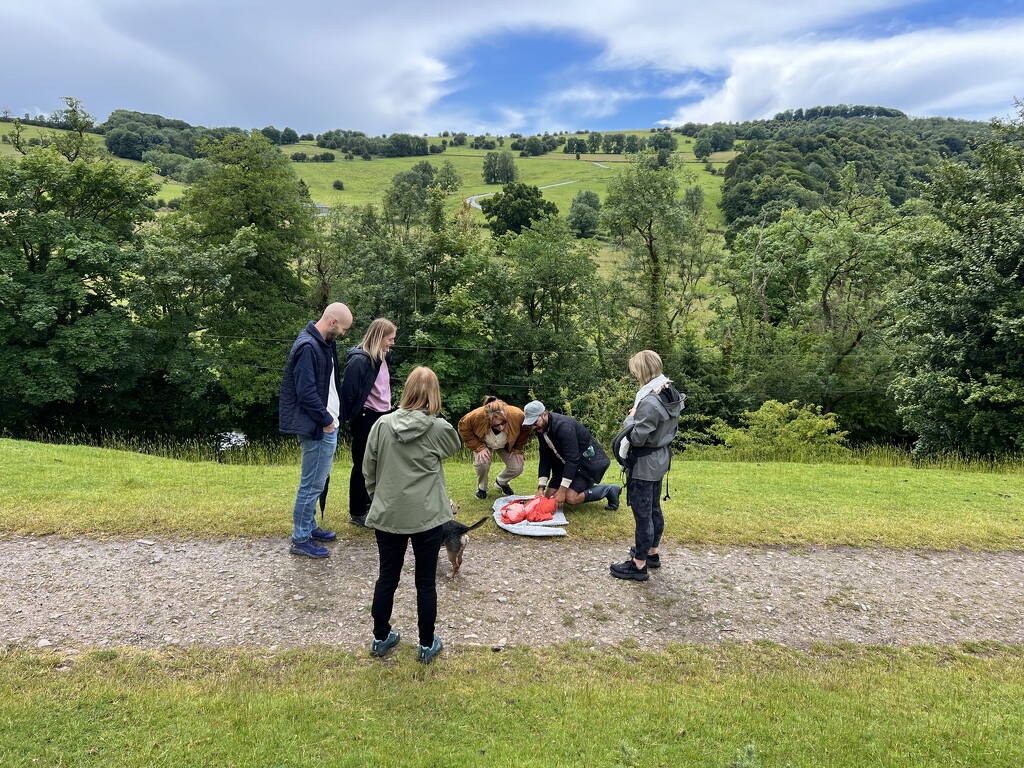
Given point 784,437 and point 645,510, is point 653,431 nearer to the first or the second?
point 645,510

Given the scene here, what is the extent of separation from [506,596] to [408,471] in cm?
234

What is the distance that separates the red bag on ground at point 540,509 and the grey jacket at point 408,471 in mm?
3253

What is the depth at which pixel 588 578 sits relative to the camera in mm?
6230

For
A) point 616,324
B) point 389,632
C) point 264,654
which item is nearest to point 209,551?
→ point 264,654

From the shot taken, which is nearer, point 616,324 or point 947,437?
point 947,437

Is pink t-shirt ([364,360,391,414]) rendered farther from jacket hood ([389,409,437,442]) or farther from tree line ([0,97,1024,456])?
tree line ([0,97,1024,456])

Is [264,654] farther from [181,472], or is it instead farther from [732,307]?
[732,307]

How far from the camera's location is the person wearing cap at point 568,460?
293 inches

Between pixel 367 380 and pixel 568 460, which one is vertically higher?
pixel 367 380

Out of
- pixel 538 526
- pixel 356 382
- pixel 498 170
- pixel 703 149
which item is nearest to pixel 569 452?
pixel 538 526

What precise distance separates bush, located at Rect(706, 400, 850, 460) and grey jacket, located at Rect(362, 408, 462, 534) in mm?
14508

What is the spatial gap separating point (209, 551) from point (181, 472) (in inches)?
162

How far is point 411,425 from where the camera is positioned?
419 cm

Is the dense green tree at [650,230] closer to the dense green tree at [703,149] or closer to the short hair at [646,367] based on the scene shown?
the short hair at [646,367]
